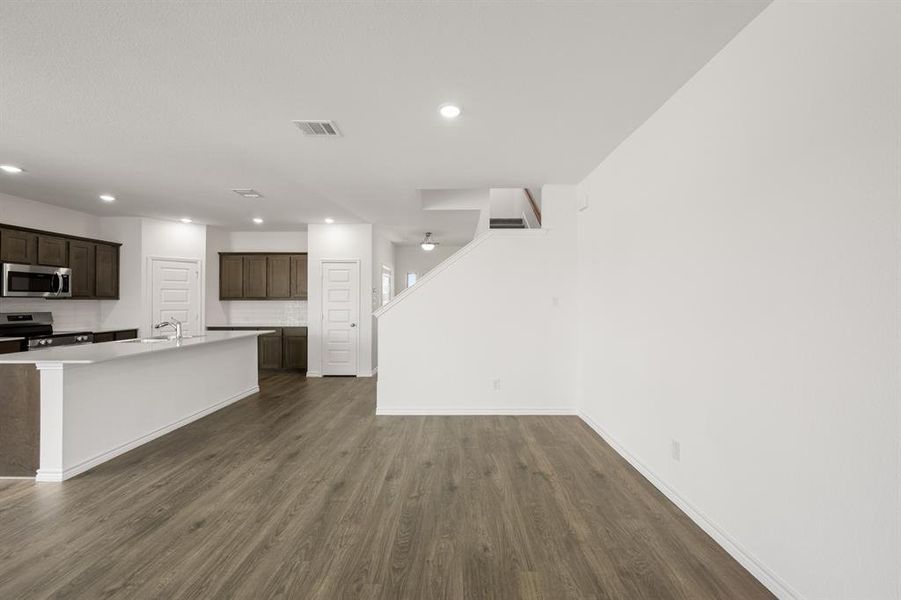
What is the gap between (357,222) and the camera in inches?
266

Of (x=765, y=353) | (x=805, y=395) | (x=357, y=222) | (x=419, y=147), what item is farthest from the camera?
(x=357, y=222)

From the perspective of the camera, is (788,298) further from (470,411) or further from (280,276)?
(280,276)

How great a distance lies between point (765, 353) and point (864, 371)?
1.45 feet

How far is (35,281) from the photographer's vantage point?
16.4 feet

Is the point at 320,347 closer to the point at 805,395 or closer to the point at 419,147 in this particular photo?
the point at 419,147

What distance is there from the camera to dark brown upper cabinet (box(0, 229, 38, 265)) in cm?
478

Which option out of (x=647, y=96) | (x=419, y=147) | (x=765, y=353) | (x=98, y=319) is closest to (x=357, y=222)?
(x=419, y=147)

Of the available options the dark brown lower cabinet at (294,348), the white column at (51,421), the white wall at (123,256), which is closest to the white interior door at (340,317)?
the dark brown lower cabinet at (294,348)

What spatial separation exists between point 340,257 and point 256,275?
A: 1.90m

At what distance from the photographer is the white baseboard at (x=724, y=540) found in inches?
69.7

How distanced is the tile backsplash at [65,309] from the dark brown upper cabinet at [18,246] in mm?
597

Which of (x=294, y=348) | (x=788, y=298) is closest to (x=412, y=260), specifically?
(x=294, y=348)

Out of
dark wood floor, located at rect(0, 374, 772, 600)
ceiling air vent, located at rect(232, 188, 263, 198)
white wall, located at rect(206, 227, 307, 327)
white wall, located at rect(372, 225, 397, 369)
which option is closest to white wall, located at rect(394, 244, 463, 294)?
white wall, located at rect(372, 225, 397, 369)

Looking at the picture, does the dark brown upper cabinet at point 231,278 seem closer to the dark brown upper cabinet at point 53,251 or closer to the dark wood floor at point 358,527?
the dark brown upper cabinet at point 53,251
